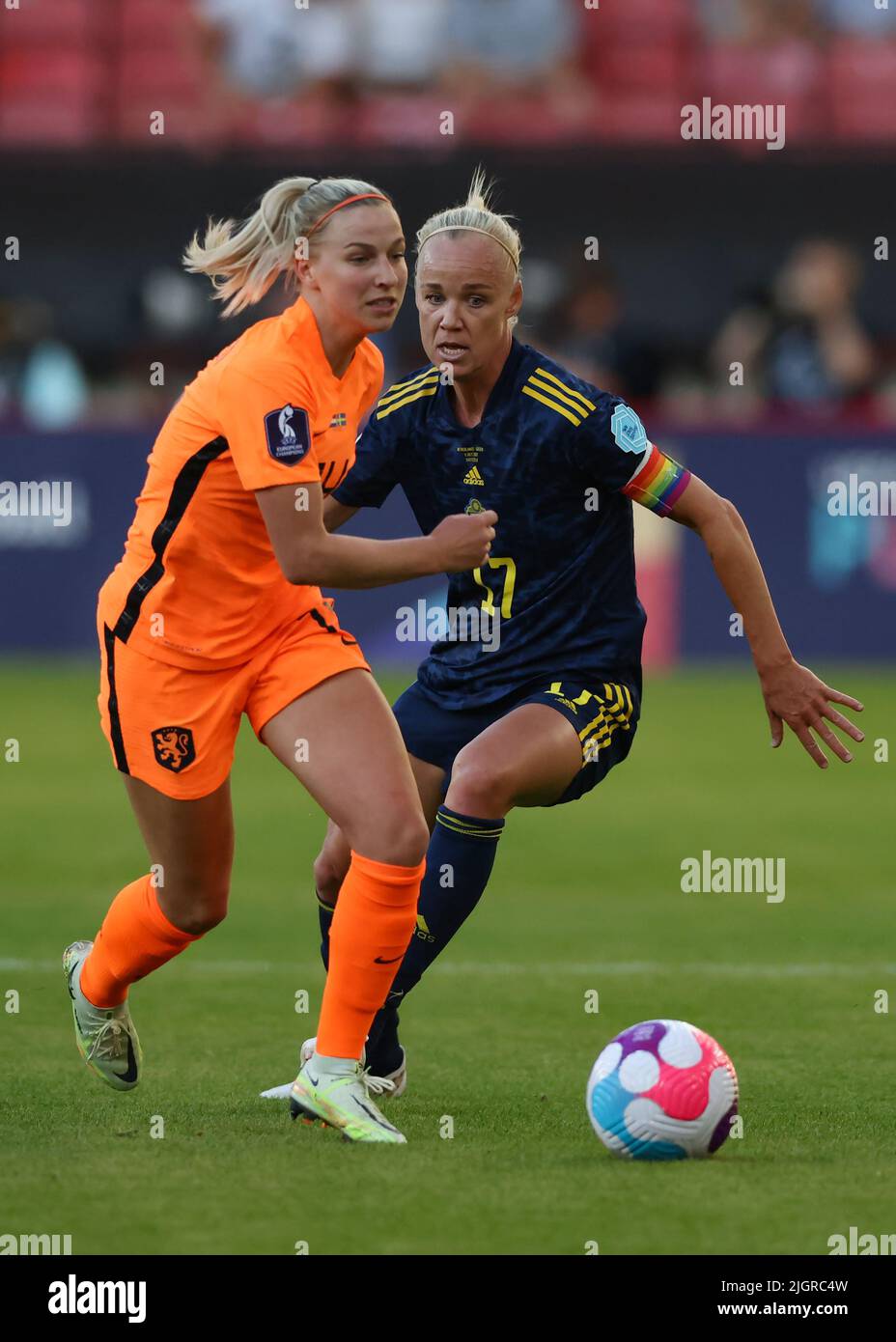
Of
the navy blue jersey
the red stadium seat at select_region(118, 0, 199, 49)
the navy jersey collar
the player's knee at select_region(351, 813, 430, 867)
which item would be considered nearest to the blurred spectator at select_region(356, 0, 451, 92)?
the red stadium seat at select_region(118, 0, 199, 49)

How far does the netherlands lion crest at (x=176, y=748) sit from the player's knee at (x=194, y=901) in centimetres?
30

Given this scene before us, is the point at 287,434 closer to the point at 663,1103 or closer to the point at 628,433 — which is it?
the point at 628,433

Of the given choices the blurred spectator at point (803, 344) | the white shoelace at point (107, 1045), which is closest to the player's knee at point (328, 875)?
the white shoelace at point (107, 1045)

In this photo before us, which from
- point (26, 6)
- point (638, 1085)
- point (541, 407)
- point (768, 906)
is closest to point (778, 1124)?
point (638, 1085)

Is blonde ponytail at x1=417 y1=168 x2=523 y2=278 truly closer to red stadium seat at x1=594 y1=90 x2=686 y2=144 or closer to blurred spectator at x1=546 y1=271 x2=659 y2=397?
blurred spectator at x1=546 y1=271 x2=659 y2=397

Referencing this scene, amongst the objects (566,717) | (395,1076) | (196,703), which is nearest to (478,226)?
(566,717)

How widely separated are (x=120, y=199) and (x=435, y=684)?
1338cm

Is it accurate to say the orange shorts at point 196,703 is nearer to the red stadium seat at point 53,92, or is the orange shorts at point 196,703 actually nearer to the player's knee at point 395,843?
the player's knee at point 395,843

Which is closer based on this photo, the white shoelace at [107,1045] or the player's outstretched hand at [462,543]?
the player's outstretched hand at [462,543]

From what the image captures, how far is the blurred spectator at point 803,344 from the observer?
1622 centimetres

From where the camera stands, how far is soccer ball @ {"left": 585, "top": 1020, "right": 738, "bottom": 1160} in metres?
4.79

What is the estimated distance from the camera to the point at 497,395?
5.67 meters

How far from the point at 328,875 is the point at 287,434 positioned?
4.50 feet
